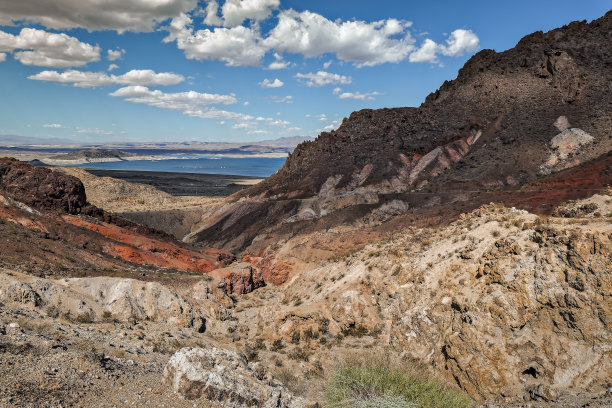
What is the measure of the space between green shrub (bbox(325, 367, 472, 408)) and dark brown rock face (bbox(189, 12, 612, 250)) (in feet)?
101

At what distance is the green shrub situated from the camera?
8367mm

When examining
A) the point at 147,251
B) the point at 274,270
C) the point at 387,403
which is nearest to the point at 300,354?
the point at 387,403

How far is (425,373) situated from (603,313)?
14.9ft

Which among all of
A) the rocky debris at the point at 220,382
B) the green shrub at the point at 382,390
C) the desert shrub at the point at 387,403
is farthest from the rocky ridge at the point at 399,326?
the desert shrub at the point at 387,403

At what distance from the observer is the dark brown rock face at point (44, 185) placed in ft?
112

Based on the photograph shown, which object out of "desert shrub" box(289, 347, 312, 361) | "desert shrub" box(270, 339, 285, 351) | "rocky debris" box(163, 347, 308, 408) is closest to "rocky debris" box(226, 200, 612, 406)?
"desert shrub" box(270, 339, 285, 351)

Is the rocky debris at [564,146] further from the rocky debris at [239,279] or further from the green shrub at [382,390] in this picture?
the green shrub at [382,390]

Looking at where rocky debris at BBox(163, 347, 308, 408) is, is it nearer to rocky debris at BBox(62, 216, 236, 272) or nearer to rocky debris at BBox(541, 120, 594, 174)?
rocky debris at BBox(62, 216, 236, 272)

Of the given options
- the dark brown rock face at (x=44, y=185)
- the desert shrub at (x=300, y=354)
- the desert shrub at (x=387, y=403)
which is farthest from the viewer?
the dark brown rock face at (x=44, y=185)

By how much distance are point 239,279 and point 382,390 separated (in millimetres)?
19400

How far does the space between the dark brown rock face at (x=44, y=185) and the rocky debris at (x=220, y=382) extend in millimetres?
30901

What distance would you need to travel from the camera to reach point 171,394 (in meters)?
7.59

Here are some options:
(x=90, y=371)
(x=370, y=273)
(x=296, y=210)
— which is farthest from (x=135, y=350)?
(x=296, y=210)

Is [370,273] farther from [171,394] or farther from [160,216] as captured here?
[160,216]
